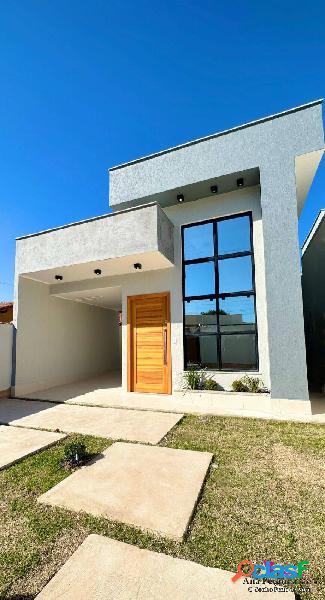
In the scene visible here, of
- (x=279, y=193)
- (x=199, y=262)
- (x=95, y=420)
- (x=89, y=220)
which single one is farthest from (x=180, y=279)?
(x=95, y=420)

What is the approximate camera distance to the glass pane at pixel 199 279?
314 inches

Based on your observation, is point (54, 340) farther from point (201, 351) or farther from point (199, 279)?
point (199, 279)

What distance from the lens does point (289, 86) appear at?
8.04m

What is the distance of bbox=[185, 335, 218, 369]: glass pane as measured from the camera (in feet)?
25.0

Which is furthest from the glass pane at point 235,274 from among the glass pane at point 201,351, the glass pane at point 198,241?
the glass pane at point 201,351

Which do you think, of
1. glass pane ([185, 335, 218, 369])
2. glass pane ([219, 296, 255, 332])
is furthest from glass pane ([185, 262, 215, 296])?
glass pane ([185, 335, 218, 369])

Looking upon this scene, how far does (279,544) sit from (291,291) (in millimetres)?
5387

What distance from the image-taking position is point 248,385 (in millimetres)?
7043

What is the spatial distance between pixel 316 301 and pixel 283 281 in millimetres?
4430

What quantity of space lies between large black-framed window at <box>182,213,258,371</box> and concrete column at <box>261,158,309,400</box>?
2.60ft

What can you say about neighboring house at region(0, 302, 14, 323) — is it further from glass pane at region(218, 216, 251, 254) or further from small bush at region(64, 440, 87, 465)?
small bush at region(64, 440, 87, 465)

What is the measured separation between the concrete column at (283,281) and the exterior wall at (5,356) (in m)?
7.82

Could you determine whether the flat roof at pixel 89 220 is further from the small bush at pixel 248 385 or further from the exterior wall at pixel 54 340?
the small bush at pixel 248 385

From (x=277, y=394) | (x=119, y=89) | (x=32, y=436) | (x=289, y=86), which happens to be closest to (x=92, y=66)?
(x=119, y=89)
